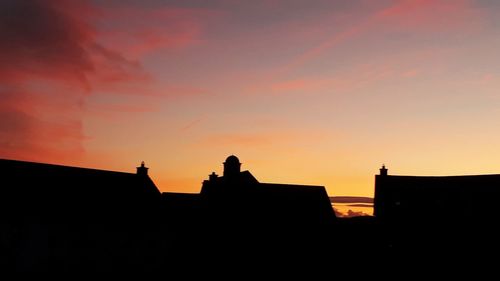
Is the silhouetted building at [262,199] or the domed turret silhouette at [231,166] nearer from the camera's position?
the silhouetted building at [262,199]

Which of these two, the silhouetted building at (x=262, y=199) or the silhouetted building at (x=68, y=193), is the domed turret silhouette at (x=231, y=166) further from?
the silhouetted building at (x=68, y=193)

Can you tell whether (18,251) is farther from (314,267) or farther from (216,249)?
(314,267)

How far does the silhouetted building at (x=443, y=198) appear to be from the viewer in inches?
1996

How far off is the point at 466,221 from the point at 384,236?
7.78 m

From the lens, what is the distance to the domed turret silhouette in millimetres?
56375

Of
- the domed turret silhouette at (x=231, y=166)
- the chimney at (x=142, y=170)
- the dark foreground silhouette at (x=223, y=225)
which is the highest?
the domed turret silhouette at (x=231, y=166)

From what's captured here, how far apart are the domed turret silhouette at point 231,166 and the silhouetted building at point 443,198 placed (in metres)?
17.1

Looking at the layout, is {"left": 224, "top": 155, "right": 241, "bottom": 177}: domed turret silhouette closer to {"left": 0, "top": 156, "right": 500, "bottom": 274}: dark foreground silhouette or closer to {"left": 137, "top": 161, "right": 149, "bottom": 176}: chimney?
{"left": 0, "top": 156, "right": 500, "bottom": 274}: dark foreground silhouette

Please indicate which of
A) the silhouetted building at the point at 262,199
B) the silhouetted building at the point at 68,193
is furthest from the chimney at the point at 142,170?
the silhouetted building at the point at 262,199

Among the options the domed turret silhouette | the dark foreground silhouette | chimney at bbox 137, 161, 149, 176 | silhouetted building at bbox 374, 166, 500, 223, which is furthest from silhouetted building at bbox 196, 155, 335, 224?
silhouetted building at bbox 374, 166, 500, 223

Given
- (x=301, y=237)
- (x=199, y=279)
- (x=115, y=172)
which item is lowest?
(x=199, y=279)

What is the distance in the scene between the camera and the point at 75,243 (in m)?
40.4

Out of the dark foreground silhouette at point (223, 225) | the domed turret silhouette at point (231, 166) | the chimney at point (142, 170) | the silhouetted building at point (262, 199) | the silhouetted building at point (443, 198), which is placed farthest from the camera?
the chimney at point (142, 170)

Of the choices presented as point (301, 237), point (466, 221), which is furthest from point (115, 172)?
point (466, 221)
